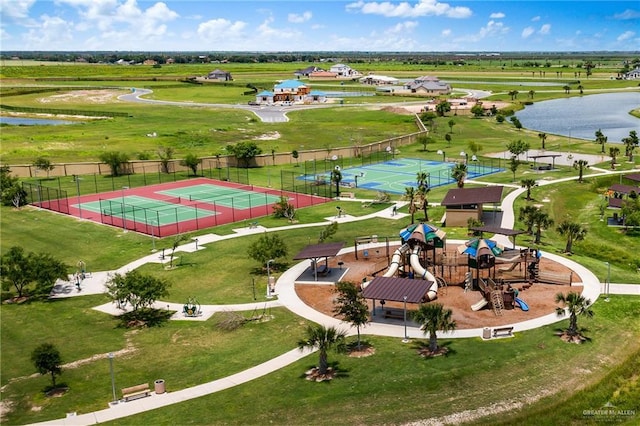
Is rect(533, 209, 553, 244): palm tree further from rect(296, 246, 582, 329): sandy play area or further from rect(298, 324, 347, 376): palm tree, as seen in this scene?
rect(298, 324, 347, 376): palm tree

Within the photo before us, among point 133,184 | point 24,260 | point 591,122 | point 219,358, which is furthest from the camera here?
point 591,122

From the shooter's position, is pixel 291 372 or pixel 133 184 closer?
pixel 291 372

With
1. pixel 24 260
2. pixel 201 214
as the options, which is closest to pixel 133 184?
pixel 201 214

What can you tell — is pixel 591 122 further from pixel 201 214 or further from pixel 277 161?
pixel 201 214

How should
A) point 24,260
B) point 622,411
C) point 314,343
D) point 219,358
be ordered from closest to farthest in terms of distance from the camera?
point 622,411 < point 314,343 < point 219,358 < point 24,260

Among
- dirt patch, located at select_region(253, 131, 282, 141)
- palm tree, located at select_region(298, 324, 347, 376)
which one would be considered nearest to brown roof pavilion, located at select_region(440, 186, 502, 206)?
palm tree, located at select_region(298, 324, 347, 376)

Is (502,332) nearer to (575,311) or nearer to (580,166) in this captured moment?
(575,311)

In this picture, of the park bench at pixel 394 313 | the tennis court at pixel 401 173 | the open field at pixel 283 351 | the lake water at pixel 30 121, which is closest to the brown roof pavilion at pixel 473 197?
the open field at pixel 283 351

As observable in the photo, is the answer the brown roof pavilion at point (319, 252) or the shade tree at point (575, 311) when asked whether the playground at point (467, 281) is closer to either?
the brown roof pavilion at point (319, 252)
